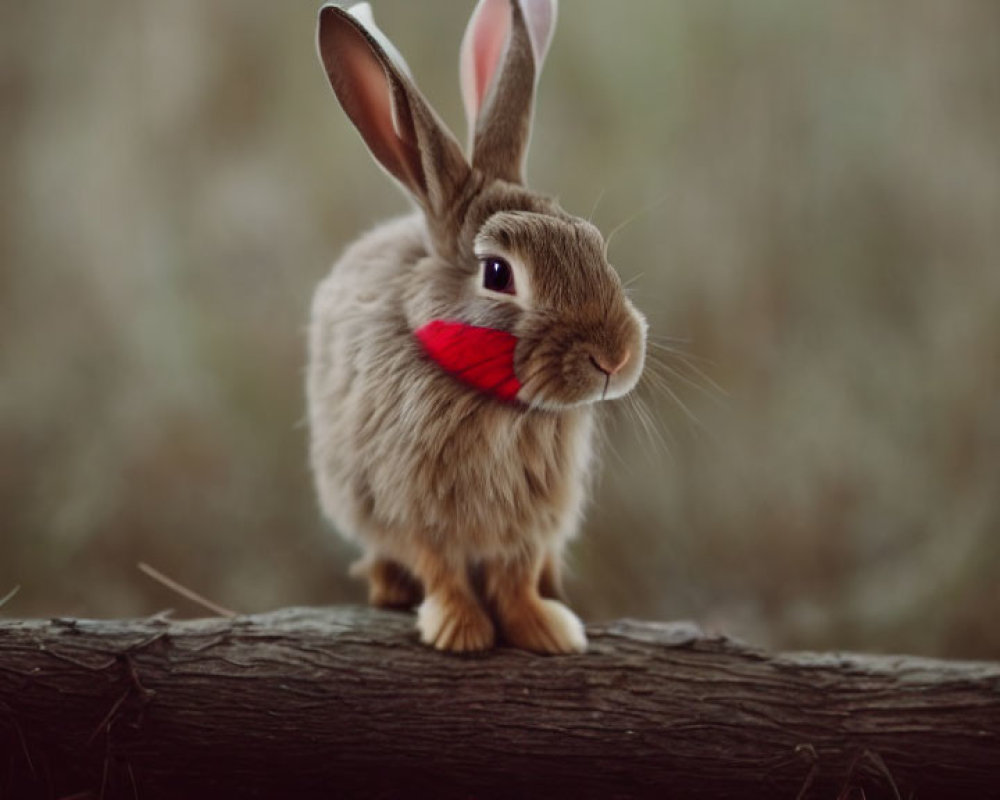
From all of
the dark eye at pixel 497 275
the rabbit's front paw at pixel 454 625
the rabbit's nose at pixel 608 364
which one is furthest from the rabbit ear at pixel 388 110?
the rabbit's front paw at pixel 454 625

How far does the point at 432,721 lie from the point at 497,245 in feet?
1.93

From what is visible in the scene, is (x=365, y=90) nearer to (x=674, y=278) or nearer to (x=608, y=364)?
(x=608, y=364)

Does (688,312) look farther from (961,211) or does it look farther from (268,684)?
(268,684)

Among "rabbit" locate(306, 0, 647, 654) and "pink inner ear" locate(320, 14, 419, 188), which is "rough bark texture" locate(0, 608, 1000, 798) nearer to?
"rabbit" locate(306, 0, 647, 654)

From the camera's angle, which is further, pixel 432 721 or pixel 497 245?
pixel 432 721

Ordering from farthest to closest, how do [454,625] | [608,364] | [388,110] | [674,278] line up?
[674,278]
[454,625]
[388,110]
[608,364]

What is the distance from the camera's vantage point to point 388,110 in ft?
3.92

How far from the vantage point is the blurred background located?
183 cm

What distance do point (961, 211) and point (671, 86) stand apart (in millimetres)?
601

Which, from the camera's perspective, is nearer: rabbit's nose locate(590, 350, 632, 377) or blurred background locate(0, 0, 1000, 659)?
rabbit's nose locate(590, 350, 632, 377)

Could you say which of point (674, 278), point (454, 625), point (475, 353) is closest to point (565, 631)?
point (454, 625)

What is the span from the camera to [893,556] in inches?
76.2

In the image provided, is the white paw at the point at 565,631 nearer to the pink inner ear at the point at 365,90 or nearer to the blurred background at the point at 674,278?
the blurred background at the point at 674,278

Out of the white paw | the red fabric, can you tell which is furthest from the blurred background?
the red fabric
